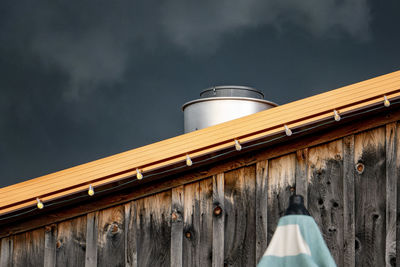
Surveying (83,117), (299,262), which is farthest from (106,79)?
(299,262)

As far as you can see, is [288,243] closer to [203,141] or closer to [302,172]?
[302,172]

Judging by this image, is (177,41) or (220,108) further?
(177,41)

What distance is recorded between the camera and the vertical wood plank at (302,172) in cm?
277

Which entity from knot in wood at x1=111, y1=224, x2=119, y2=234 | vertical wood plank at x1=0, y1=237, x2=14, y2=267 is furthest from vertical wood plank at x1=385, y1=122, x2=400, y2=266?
vertical wood plank at x1=0, y1=237, x2=14, y2=267

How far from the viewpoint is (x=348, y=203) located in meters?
2.68

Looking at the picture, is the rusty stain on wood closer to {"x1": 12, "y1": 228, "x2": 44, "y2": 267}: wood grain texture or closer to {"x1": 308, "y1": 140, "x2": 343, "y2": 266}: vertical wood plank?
{"x1": 308, "y1": 140, "x2": 343, "y2": 266}: vertical wood plank

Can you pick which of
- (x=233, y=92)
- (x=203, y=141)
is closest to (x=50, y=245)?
(x=203, y=141)

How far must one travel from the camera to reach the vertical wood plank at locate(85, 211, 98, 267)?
3.13m

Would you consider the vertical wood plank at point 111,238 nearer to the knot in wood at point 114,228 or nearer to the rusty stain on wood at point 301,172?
the knot in wood at point 114,228

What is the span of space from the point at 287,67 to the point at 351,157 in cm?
841

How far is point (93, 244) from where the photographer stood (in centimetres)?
314

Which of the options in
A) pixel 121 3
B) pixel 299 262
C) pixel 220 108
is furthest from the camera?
pixel 121 3

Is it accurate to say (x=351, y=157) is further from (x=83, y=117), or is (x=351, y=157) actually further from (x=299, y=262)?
(x=83, y=117)

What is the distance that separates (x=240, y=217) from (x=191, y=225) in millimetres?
268
